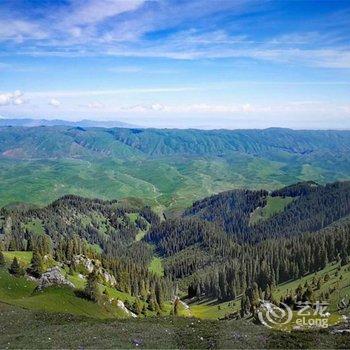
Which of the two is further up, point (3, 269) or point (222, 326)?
point (222, 326)

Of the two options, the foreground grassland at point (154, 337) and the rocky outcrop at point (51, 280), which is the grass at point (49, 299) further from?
the foreground grassland at point (154, 337)

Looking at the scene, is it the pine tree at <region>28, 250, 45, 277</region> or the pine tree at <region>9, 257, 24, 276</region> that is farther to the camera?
the pine tree at <region>28, 250, 45, 277</region>

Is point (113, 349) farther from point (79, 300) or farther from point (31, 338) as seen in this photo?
point (79, 300)

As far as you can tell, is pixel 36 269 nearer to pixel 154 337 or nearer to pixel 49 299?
pixel 49 299

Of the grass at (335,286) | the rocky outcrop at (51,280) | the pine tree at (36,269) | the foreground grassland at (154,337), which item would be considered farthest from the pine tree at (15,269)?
the grass at (335,286)

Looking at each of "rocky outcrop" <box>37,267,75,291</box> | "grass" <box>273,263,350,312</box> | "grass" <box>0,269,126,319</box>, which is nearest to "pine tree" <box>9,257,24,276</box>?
"grass" <box>0,269,126,319</box>

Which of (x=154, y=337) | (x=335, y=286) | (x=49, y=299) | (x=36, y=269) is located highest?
(x=154, y=337)

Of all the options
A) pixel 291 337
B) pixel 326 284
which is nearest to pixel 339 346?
pixel 291 337

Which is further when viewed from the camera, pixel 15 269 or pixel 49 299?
pixel 15 269

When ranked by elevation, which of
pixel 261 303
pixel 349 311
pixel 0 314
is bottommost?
pixel 261 303

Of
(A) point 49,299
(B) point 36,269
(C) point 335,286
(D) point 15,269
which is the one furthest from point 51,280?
(C) point 335,286

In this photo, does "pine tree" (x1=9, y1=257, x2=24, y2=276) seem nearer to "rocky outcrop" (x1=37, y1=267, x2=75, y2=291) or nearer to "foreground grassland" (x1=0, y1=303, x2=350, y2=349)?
"rocky outcrop" (x1=37, y1=267, x2=75, y2=291)
